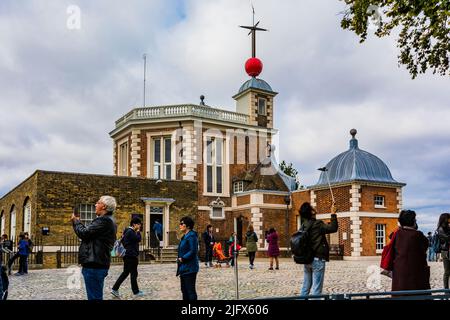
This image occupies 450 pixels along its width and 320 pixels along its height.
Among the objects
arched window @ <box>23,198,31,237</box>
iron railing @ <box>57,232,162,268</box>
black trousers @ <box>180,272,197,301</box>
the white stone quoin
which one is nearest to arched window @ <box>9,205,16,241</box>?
arched window @ <box>23,198,31,237</box>

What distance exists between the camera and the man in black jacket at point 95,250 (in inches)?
257

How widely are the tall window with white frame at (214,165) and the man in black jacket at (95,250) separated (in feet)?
97.7

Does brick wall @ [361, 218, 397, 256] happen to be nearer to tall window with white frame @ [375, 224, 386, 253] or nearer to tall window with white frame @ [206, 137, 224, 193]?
tall window with white frame @ [375, 224, 386, 253]

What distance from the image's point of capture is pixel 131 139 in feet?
122

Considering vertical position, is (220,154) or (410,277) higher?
(220,154)

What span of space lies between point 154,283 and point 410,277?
9.75 metres

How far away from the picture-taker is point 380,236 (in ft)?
100

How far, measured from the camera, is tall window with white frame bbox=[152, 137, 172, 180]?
36375 mm

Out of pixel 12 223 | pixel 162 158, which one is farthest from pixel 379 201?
pixel 12 223

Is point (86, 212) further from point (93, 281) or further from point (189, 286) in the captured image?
point (93, 281)

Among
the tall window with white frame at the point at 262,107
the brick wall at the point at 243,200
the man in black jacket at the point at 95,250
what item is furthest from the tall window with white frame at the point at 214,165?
the man in black jacket at the point at 95,250

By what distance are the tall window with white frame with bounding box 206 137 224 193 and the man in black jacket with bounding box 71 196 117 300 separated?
2979 centimetres

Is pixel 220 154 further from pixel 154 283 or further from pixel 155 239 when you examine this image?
pixel 154 283
